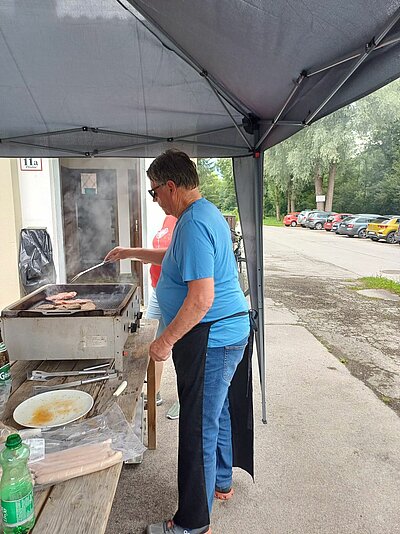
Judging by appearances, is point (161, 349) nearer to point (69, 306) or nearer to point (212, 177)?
point (69, 306)

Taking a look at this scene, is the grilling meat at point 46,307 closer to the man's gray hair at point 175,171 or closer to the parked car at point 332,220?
the man's gray hair at point 175,171

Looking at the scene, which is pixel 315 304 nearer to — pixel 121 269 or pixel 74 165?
pixel 121 269

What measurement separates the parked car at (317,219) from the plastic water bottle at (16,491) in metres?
23.4

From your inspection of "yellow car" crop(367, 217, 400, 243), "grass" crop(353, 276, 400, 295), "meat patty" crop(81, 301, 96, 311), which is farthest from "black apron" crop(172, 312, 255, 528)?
"yellow car" crop(367, 217, 400, 243)

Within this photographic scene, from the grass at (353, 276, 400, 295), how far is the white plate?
7.46 m

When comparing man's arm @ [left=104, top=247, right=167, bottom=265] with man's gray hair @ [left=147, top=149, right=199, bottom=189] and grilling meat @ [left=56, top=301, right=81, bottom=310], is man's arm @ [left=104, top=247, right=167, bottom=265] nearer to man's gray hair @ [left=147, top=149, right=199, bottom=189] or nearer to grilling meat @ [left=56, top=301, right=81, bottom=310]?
grilling meat @ [left=56, top=301, right=81, bottom=310]

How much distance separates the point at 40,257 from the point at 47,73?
3.01m

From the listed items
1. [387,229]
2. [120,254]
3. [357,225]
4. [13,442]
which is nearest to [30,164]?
[120,254]

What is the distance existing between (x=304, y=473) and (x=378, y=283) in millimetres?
6958

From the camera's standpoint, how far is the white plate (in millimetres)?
1282

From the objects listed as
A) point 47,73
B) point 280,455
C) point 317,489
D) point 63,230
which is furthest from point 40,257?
point 317,489

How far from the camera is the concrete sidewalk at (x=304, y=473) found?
6.30ft

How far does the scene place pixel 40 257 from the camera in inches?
183

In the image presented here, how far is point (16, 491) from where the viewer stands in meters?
0.85
